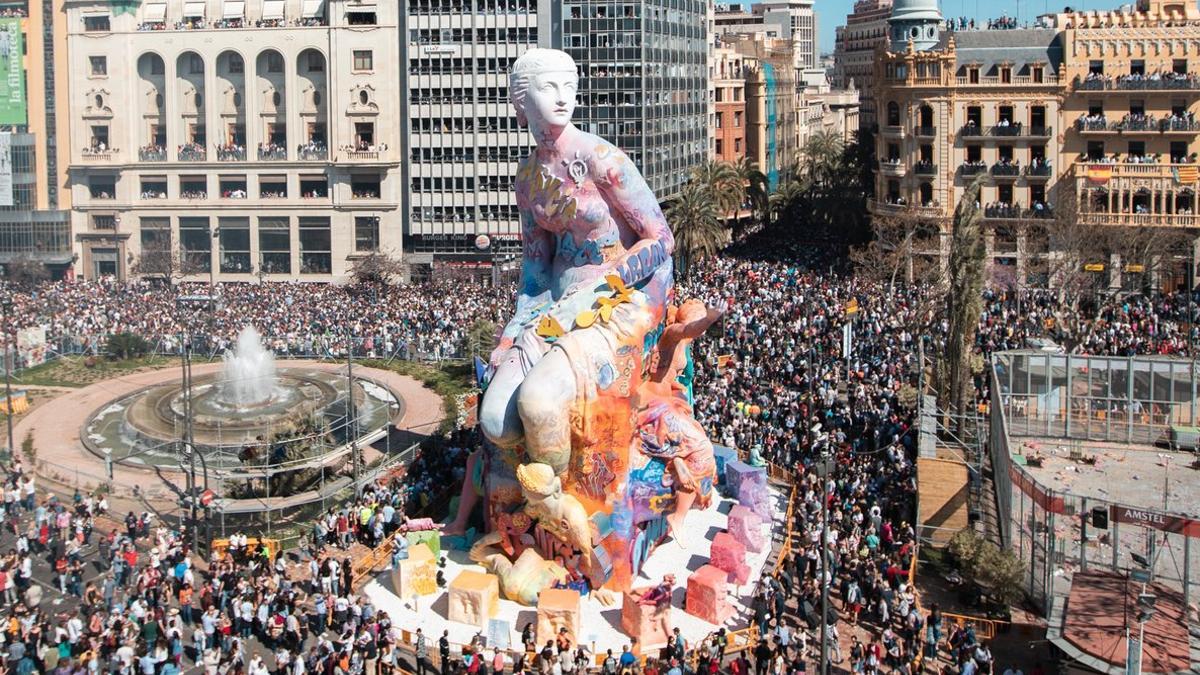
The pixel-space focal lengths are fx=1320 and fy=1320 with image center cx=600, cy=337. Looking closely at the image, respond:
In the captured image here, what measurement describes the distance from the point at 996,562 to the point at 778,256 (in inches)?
2025

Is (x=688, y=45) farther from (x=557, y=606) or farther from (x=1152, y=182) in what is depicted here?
(x=557, y=606)

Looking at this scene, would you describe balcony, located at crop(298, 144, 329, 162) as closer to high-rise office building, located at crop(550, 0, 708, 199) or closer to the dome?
high-rise office building, located at crop(550, 0, 708, 199)

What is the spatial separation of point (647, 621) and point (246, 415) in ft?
82.4

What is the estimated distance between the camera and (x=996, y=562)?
3141 cm

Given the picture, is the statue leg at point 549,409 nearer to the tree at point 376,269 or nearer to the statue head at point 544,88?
the statue head at point 544,88

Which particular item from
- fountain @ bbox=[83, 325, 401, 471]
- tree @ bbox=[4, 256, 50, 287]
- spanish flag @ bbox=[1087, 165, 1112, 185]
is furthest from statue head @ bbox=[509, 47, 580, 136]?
tree @ bbox=[4, 256, 50, 287]

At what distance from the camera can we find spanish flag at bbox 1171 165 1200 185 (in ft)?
225

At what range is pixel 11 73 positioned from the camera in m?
89.8

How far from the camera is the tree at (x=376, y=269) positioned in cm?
8194

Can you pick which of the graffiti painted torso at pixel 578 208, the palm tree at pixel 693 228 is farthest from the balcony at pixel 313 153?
the graffiti painted torso at pixel 578 208

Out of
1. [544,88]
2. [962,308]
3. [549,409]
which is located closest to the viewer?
[549,409]

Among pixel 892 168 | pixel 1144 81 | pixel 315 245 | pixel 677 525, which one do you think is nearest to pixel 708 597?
pixel 677 525

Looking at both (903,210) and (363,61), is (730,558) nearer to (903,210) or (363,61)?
(903,210)

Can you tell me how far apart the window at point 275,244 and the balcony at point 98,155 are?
11.5 metres
